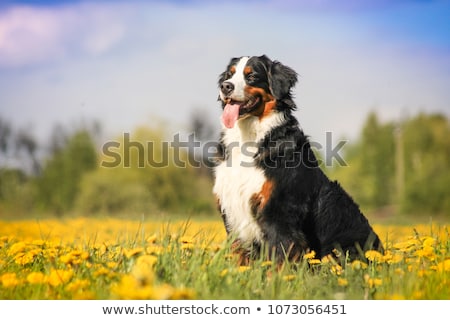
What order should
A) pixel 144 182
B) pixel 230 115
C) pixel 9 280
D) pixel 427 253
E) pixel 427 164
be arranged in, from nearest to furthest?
pixel 9 280 < pixel 427 253 < pixel 230 115 < pixel 427 164 < pixel 144 182

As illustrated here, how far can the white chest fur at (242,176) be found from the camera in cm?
466

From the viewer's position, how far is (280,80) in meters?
4.90

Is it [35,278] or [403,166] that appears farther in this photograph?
[403,166]

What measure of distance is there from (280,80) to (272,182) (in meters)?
0.88

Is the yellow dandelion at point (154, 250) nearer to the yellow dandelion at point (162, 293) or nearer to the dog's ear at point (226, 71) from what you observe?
the yellow dandelion at point (162, 293)

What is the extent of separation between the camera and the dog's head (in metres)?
4.77

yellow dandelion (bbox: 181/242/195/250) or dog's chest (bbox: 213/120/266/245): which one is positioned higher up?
dog's chest (bbox: 213/120/266/245)

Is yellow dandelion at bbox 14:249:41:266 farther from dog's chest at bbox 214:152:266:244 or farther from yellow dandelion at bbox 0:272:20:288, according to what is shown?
dog's chest at bbox 214:152:266:244

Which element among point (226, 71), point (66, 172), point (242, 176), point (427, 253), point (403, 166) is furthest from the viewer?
point (66, 172)

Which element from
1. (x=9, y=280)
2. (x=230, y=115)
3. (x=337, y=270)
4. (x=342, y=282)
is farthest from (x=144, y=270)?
(x=230, y=115)

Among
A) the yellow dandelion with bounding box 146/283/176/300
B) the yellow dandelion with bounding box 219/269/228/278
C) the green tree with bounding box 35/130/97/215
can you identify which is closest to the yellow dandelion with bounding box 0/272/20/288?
the yellow dandelion with bounding box 146/283/176/300

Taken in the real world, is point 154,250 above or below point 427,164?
below

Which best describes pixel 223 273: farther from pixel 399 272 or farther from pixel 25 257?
pixel 25 257

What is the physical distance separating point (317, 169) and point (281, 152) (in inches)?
13.5
